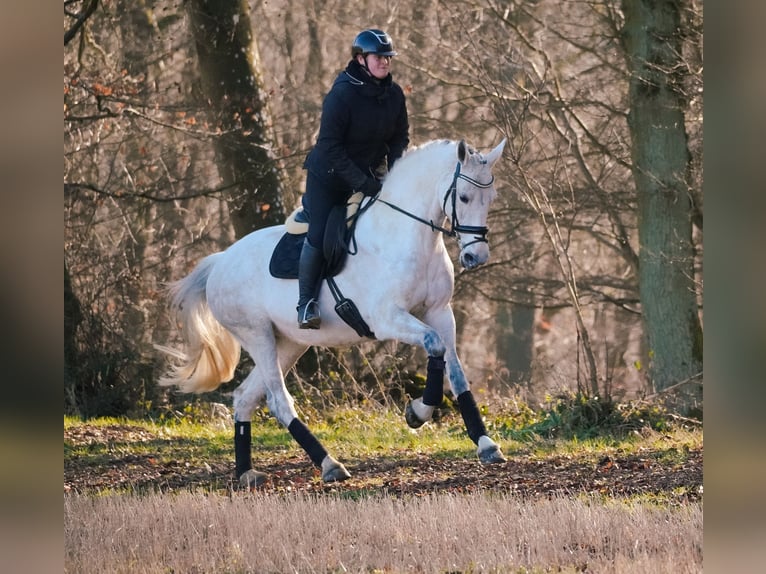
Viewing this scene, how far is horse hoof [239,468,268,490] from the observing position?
336 inches

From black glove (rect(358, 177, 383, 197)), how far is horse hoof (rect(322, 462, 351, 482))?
6.54ft

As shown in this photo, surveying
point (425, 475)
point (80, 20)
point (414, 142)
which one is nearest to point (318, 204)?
point (425, 475)

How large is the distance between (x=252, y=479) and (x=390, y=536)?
2.57 m

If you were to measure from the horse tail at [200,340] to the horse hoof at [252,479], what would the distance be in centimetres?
123

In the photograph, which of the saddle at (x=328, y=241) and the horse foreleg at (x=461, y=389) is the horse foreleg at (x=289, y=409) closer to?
the saddle at (x=328, y=241)

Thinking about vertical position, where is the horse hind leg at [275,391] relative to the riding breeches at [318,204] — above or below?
below

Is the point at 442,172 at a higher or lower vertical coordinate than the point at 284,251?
higher

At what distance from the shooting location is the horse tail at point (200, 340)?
383 inches

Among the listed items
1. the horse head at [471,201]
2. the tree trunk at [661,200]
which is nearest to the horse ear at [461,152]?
the horse head at [471,201]

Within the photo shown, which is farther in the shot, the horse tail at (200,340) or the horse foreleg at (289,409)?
the horse tail at (200,340)
